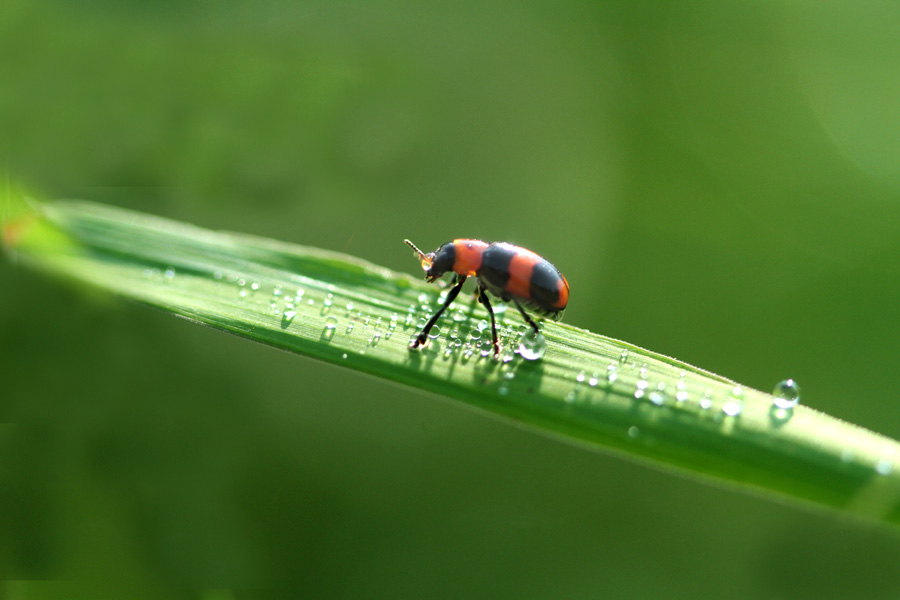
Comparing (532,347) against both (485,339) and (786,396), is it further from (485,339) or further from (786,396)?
(786,396)

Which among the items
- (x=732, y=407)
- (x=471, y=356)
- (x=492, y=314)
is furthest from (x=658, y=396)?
(x=492, y=314)

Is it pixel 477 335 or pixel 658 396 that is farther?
pixel 477 335

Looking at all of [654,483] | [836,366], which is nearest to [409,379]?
[654,483]

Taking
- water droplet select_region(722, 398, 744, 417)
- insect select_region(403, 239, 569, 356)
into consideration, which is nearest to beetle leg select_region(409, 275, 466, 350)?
insect select_region(403, 239, 569, 356)

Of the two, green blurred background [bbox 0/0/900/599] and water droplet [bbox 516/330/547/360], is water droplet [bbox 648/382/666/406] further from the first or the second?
green blurred background [bbox 0/0/900/599]

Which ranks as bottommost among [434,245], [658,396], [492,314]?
[658,396]

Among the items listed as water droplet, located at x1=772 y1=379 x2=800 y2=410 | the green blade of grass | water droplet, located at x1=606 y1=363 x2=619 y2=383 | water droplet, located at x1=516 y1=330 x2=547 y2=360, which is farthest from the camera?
water droplet, located at x1=516 y1=330 x2=547 y2=360

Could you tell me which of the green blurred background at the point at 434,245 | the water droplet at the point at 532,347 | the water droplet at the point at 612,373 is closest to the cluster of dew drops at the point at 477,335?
the water droplet at the point at 532,347
